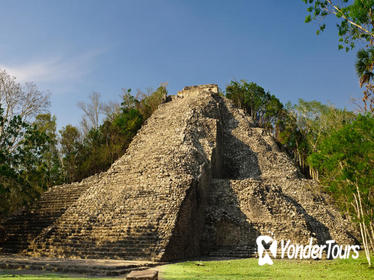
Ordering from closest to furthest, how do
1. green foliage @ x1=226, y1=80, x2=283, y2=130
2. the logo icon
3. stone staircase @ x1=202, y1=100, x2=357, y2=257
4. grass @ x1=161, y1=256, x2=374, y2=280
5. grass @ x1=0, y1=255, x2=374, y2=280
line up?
grass @ x1=0, y1=255, x2=374, y2=280 < grass @ x1=161, y1=256, x2=374, y2=280 < the logo icon < stone staircase @ x1=202, y1=100, x2=357, y2=257 < green foliage @ x1=226, y1=80, x2=283, y2=130

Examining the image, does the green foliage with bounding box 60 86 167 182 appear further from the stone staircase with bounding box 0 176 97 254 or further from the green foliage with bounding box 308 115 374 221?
the green foliage with bounding box 308 115 374 221

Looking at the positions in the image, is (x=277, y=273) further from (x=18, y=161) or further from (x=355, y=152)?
(x=18, y=161)

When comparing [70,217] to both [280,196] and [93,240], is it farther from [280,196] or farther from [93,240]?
[280,196]

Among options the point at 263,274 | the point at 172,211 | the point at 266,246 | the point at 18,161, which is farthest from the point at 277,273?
the point at 18,161

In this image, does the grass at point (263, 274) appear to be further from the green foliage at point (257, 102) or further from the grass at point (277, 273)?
the green foliage at point (257, 102)

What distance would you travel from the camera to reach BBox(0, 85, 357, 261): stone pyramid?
40.2 feet

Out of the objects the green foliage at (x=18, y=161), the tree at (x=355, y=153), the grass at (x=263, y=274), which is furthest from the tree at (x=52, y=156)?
the tree at (x=355, y=153)

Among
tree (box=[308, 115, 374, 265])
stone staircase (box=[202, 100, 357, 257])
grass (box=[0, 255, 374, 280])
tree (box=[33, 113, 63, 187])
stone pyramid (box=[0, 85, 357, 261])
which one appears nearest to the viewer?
grass (box=[0, 255, 374, 280])

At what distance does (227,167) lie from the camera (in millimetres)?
22984

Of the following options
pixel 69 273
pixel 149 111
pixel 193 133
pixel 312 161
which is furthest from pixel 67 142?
pixel 312 161

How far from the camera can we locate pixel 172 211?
1262 centimetres

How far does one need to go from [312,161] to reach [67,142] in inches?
923

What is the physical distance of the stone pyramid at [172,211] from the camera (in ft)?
40.2

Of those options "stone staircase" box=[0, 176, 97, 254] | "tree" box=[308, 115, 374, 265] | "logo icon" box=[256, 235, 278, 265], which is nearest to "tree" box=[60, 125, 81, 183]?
"stone staircase" box=[0, 176, 97, 254]
